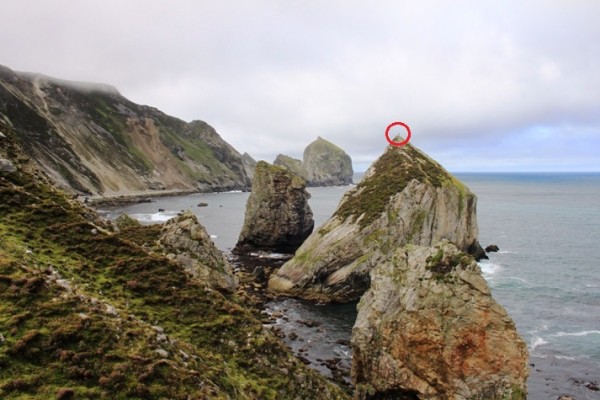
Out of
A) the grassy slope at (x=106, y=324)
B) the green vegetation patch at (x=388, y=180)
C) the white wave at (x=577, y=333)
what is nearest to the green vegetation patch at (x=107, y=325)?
the grassy slope at (x=106, y=324)

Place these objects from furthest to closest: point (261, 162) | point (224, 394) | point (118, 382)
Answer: point (261, 162) < point (224, 394) < point (118, 382)

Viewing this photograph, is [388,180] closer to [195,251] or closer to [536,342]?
[536,342]

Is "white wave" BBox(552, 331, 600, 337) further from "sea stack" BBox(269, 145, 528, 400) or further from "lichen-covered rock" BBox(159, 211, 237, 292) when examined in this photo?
"lichen-covered rock" BBox(159, 211, 237, 292)

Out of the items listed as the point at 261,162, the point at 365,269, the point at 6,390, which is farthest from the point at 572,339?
the point at 261,162

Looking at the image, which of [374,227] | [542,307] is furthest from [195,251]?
[542,307]

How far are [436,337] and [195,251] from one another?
2208 centimetres

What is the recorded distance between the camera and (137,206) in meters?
160

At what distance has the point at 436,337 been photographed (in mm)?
27531

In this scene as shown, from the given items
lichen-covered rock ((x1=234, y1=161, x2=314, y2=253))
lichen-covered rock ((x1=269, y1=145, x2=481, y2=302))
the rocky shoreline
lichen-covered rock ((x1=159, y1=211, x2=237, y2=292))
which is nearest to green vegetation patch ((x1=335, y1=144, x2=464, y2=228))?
lichen-covered rock ((x1=269, y1=145, x2=481, y2=302))

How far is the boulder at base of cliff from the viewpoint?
26.1 metres

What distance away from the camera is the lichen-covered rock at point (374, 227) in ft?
182

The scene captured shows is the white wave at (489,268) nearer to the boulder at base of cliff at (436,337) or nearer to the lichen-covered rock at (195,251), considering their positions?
the boulder at base of cliff at (436,337)

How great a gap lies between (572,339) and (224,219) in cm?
9957

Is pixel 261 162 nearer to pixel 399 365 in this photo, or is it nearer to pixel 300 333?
pixel 300 333
